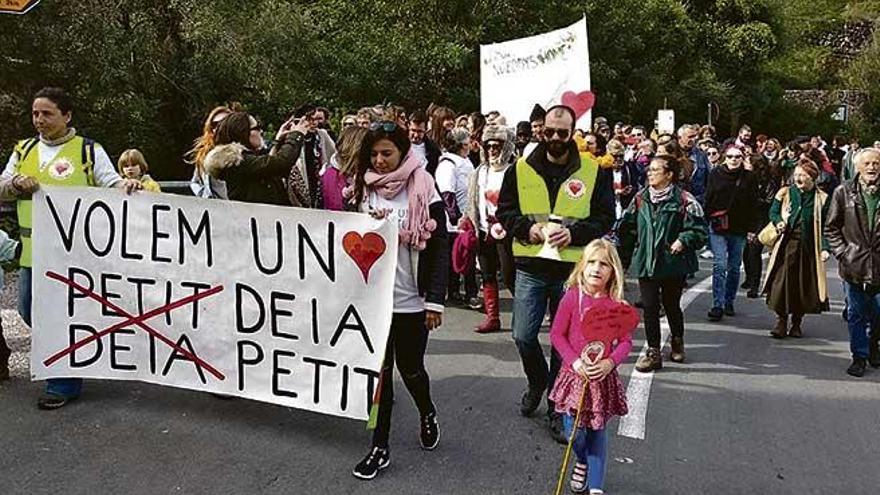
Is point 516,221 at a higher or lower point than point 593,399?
higher

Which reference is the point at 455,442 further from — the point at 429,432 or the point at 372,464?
the point at 372,464

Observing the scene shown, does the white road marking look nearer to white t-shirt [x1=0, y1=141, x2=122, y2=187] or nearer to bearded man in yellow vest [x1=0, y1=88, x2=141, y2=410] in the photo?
bearded man in yellow vest [x1=0, y1=88, x2=141, y2=410]

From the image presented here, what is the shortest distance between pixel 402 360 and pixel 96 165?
2334 millimetres

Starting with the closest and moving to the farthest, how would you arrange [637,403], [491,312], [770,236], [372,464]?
[372,464] → [637,403] → [491,312] → [770,236]

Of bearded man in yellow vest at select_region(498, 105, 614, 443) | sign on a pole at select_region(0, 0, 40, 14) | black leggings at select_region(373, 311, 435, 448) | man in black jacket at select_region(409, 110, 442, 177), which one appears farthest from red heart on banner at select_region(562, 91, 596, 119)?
black leggings at select_region(373, 311, 435, 448)

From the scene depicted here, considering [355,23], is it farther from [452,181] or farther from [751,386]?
A: [751,386]

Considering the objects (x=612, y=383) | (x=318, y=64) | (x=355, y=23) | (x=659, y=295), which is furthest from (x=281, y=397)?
(x=355, y=23)

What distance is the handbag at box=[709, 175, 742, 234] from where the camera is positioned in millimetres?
9438

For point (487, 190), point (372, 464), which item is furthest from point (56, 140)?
point (487, 190)

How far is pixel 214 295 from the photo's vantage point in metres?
5.27

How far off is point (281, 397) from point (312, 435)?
1.02 ft

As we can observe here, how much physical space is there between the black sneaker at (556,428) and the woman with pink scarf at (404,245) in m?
0.92

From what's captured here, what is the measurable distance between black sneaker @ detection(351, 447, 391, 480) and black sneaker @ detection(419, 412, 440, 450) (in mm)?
334

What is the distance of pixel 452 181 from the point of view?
29.6 ft
